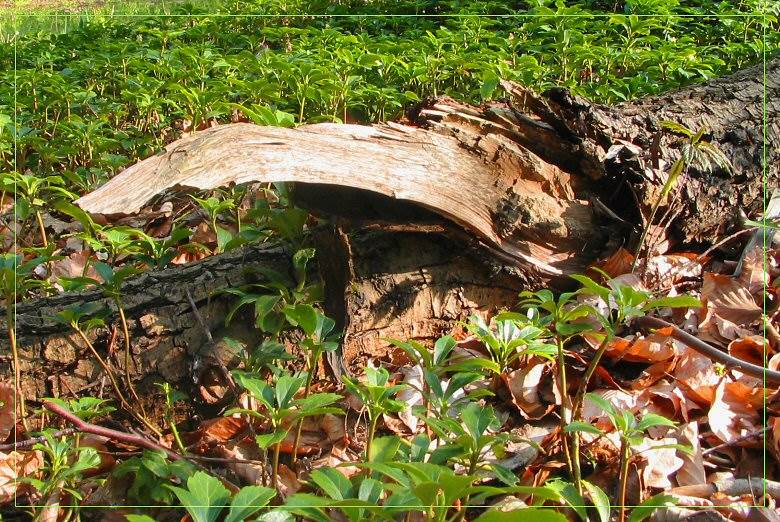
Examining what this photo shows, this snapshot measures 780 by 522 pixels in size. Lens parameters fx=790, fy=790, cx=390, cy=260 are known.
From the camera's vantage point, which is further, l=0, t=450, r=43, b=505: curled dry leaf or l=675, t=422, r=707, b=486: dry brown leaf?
l=0, t=450, r=43, b=505: curled dry leaf

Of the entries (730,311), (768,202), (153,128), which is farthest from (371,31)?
(730,311)

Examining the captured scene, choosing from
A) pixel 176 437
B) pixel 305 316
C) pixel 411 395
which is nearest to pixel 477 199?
pixel 411 395

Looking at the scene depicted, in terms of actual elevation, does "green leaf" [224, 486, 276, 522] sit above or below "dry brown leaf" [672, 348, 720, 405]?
above

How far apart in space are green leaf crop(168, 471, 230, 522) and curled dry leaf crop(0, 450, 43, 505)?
670mm

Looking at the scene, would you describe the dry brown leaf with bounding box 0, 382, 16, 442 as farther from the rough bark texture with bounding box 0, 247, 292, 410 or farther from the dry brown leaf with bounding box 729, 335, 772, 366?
the dry brown leaf with bounding box 729, 335, 772, 366

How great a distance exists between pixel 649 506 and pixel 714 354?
63cm

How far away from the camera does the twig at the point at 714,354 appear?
2002 millimetres

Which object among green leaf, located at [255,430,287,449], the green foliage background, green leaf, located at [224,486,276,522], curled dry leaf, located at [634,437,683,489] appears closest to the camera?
green leaf, located at [224,486,276,522]

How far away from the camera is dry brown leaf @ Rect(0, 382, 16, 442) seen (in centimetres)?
221

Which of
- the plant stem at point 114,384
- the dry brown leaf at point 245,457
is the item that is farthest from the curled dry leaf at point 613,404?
the plant stem at point 114,384

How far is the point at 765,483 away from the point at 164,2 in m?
7.56

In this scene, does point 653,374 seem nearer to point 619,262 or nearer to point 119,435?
point 619,262

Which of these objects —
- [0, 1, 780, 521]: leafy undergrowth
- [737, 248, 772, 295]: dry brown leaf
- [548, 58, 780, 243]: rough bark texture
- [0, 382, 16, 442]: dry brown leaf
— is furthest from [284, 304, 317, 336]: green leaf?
[737, 248, 772, 295]: dry brown leaf

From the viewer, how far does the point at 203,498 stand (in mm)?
1502
